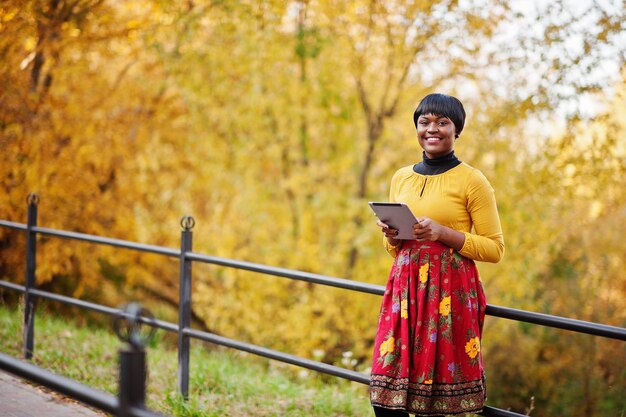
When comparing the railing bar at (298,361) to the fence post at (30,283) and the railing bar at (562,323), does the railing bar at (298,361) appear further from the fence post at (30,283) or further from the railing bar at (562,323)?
the fence post at (30,283)

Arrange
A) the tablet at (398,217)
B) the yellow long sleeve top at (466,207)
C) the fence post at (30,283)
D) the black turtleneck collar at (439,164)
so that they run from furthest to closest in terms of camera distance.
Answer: the fence post at (30,283)
the black turtleneck collar at (439,164)
the yellow long sleeve top at (466,207)
the tablet at (398,217)

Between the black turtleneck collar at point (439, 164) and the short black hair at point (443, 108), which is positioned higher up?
the short black hair at point (443, 108)

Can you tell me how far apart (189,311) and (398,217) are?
7.68 feet

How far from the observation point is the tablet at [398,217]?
289 centimetres

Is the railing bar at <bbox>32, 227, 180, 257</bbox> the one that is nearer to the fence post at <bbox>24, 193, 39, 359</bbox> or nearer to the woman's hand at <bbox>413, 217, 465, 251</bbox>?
the fence post at <bbox>24, 193, 39, 359</bbox>

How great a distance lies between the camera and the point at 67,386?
208 centimetres

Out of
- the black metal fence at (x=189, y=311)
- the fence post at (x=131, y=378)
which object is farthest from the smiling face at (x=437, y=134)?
the fence post at (x=131, y=378)

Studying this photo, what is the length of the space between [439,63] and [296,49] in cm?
207

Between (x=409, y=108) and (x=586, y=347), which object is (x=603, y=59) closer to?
(x=409, y=108)

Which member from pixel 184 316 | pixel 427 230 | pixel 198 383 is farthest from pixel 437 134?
pixel 198 383

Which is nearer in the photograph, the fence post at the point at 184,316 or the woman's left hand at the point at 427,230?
the woman's left hand at the point at 427,230

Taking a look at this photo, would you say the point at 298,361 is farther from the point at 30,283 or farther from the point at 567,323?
the point at 30,283

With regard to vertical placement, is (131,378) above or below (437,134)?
below

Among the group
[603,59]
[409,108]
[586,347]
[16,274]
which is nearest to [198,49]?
[409,108]
